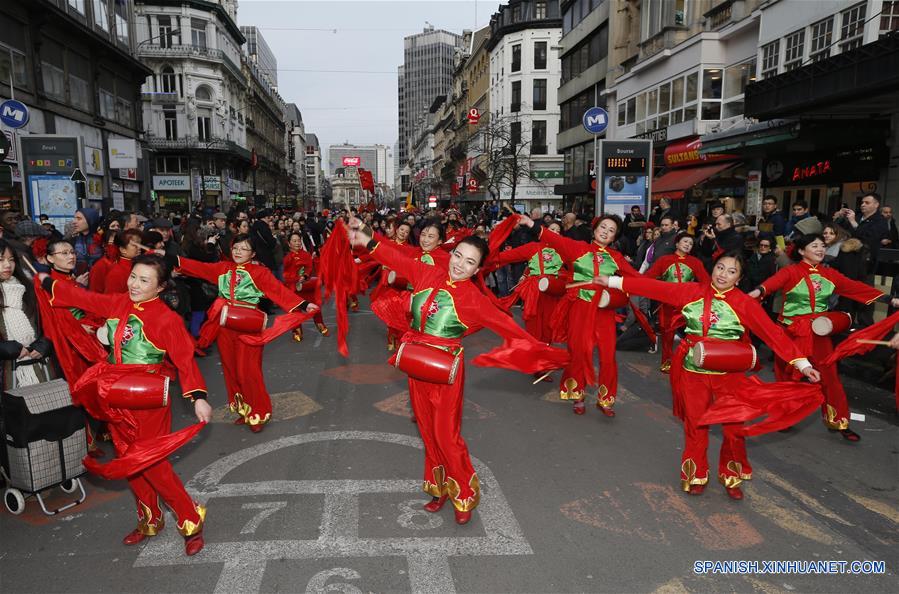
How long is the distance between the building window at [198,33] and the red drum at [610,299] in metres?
56.0

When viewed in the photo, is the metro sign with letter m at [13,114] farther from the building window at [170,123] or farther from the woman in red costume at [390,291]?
the building window at [170,123]

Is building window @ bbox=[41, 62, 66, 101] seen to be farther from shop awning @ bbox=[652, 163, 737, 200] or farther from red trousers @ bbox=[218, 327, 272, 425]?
red trousers @ bbox=[218, 327, 272, 425]

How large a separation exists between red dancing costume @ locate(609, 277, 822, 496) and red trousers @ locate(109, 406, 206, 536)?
332cm

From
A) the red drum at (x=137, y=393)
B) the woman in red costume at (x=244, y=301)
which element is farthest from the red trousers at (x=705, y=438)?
the red drum at (x=137, y=393)

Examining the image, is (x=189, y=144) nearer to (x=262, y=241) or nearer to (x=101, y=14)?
(x=101, y=14)

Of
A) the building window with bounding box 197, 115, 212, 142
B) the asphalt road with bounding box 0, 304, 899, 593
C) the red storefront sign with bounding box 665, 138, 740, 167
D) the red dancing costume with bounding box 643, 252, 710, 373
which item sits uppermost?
the building window with bounding box 197, 115, 212, 142

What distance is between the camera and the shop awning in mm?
20312

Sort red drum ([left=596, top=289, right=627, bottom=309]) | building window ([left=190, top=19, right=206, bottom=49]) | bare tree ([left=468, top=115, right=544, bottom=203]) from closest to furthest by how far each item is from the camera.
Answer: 1. red drum ([left=596, top=289, right=627, bottom=309])
2. bare tree ([left=468, top=115, right=544, bottom=203])
3. building window ([left=190, top=19, right=206, bottom=49])

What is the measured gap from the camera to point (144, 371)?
383cm

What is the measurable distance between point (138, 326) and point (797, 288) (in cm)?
553

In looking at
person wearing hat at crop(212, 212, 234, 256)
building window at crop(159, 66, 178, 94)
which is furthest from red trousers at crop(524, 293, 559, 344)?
building window at crop(159, 66, 178, 94)

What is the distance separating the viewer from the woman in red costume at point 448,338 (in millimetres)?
4172

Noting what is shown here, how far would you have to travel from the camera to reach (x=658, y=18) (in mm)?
23844

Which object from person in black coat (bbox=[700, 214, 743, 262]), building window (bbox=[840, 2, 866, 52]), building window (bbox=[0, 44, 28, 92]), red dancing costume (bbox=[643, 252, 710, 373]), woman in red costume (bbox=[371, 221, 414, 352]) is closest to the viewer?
red dancing costume (bbox=[643, 252, 710, 373])
